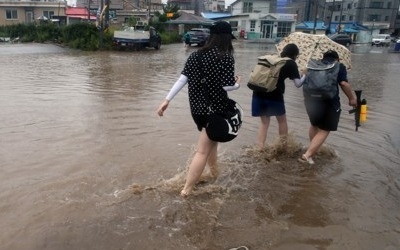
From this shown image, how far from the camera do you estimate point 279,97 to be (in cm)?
525

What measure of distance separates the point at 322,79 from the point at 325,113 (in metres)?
0.46

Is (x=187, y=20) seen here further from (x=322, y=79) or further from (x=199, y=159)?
(x=199, y=159)

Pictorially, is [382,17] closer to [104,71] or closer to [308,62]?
[104,71]

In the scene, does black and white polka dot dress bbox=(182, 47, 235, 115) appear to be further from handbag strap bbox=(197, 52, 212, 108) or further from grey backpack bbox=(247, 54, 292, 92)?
grey backpack bbox=(247, 54, 292, 92)

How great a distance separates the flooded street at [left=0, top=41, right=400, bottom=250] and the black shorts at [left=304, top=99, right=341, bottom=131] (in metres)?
0.55

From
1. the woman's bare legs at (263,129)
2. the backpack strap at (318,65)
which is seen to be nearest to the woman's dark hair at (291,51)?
the backpack strap at (318,65)

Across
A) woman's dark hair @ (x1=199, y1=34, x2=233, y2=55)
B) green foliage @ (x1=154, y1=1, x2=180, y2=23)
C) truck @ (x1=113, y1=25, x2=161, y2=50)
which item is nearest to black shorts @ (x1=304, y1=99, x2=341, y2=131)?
woman's dark hair @ (x1=199, y1=34, x2=233, y2=55)

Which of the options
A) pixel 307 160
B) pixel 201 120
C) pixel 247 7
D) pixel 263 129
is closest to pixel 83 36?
pixel 263 129

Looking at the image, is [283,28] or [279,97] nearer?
[279,97]

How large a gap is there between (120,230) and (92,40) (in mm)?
24728

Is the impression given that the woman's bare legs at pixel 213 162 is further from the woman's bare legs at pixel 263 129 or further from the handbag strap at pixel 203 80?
the woman's bare legs at pixel 263 129

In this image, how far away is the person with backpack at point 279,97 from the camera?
16.2 ft

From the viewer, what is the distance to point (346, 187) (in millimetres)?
4570

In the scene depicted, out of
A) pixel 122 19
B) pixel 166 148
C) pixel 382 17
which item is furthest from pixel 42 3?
pixel 382 17
